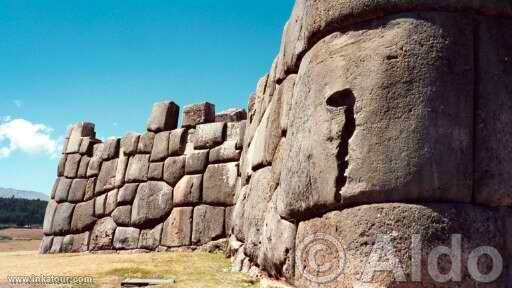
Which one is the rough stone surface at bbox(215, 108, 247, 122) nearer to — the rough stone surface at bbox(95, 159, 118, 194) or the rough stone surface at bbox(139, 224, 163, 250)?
the rough stone surface at bbox(139, 224, 163, 250)

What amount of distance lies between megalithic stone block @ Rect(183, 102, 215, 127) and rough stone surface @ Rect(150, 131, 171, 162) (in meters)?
0.51

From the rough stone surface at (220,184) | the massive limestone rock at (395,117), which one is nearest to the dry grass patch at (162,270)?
the rough stone surface at (220,184)

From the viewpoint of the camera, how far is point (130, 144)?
970 centimetres

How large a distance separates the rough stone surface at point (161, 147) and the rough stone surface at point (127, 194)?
0.70 metres

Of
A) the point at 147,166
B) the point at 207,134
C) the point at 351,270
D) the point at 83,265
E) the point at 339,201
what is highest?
the point at 207,134

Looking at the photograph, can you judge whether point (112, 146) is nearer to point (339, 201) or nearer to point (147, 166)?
point (147, 166)

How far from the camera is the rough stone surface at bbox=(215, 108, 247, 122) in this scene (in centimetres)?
860

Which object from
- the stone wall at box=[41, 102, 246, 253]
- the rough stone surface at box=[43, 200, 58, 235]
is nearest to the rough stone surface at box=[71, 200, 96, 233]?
the stone wall at box=[41, 102, 246, 253]

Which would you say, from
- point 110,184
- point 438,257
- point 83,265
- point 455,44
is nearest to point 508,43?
point 455,44

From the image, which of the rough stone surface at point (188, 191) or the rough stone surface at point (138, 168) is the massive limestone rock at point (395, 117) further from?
the rough stone surface at point (138, 168)

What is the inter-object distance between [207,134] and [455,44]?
579cm

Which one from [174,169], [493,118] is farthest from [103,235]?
[493,118]

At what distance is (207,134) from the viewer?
8461mm

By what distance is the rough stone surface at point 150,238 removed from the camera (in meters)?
8.31
